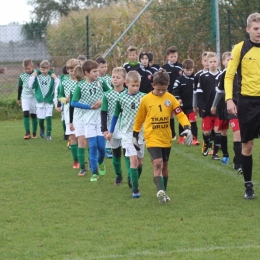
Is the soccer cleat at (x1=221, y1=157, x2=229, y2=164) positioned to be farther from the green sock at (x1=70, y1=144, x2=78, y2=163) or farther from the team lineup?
the green sock at (x1=70, y1=144, x2=78, y2=163)

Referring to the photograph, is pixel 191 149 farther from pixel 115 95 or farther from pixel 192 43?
pixel 192 43

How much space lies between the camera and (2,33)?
24125 millimetres

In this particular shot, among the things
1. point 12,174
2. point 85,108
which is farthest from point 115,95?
point 12,174

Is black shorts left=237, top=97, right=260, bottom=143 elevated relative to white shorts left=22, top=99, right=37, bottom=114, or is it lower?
elevated

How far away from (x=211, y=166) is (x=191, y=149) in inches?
91.0

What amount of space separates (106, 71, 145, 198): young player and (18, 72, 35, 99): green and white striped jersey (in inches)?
309

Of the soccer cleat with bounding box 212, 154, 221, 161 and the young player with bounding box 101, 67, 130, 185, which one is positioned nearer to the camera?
the young player with bounding box 101, 67, 130, 185

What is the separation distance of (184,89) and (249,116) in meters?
6.39

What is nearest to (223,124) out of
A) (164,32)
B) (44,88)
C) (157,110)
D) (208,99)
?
(208,99)

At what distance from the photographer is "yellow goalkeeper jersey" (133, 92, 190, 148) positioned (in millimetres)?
8367

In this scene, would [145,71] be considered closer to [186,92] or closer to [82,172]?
[186,92]

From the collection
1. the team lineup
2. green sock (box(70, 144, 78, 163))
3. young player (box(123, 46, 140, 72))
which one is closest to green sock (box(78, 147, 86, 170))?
the team lineup

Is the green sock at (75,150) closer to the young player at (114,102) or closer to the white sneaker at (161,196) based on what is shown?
the young player at (114,102)

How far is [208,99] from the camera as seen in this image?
1269 centimetres
